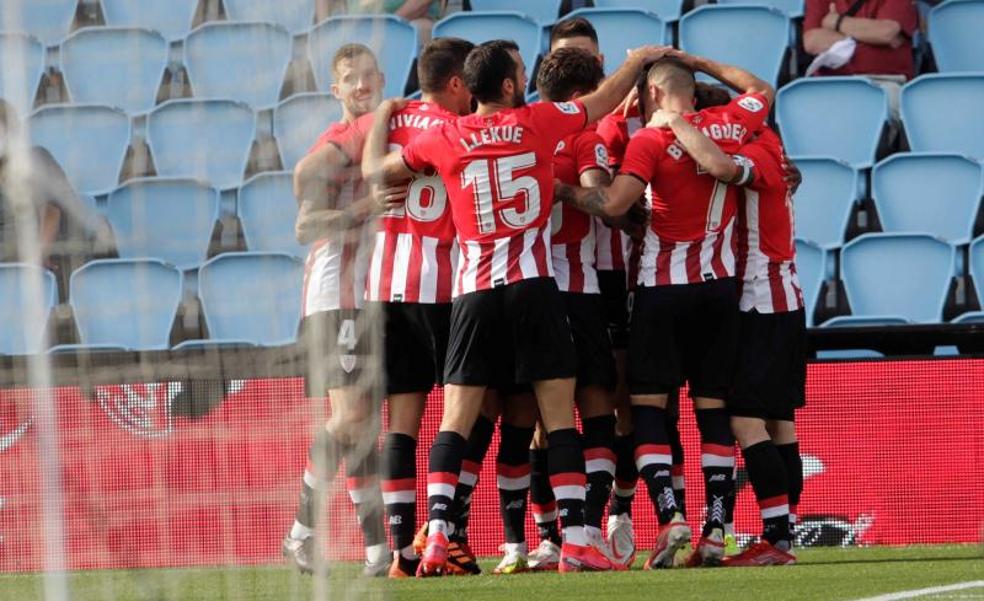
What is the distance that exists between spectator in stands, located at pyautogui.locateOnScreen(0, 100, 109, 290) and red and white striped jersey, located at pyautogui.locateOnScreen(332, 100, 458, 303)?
2937 mm

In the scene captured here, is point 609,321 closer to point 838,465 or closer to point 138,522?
point 838,465

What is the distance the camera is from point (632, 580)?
19.3 feet

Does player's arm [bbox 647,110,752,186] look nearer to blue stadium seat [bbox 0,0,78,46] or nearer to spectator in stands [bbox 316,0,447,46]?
blue stadium seat [bbox 0,0,78,46]

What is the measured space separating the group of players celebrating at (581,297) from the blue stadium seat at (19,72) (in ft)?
8.32

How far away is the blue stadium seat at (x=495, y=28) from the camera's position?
34.0 feet

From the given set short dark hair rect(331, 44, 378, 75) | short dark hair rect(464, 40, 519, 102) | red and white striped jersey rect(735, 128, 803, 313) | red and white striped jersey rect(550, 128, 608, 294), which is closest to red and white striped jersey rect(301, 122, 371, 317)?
short dark hair rect(331, 44, 378, 75)

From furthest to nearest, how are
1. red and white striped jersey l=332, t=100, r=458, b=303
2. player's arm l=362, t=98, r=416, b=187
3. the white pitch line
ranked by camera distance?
red and white striped jersey l=332, t=100, r=458, b=303, player's arm l=362, t=98, r=416, b=187, the white pitch line

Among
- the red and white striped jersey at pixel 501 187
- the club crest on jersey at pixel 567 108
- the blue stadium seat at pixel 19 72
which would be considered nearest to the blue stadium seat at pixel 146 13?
the blue stadium seat at pixel 19 72

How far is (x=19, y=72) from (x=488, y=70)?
9.98ft

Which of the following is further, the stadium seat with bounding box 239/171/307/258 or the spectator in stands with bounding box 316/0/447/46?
the spectator in stands with bounding box 316/0/447/46

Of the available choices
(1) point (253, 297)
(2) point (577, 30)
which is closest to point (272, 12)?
(1) point (253, 297)

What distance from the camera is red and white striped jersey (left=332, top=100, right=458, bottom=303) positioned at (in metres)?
6.39

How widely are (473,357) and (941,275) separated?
404cm

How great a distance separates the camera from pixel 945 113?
395 inches
